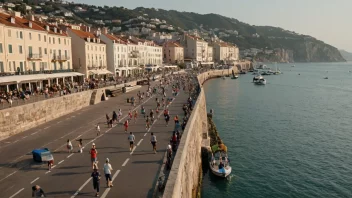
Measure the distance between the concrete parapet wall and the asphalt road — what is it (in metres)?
0.65

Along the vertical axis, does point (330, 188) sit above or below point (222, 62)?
below

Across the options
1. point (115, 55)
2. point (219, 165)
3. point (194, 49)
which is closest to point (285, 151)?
point (219, 165)

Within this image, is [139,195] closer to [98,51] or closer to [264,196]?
[264,196]

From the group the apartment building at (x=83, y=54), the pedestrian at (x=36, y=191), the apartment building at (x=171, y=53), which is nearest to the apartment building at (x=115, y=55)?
the apartment building at (x=83, y=54)

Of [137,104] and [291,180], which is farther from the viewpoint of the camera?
[137,104]

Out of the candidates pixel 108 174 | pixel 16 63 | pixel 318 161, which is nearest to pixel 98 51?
pixel 16 63

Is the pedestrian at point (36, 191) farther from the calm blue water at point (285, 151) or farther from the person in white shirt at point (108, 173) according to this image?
the calm blue water at point (285, 151)

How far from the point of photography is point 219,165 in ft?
79.0

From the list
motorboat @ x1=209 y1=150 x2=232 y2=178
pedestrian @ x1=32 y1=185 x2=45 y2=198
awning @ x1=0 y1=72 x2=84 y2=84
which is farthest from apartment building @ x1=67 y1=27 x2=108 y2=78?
pedestrian @ x1=32 y1=185 x2=45 y2=198

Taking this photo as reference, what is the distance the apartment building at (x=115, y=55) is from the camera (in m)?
69.6

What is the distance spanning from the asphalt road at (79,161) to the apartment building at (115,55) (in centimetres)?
4256

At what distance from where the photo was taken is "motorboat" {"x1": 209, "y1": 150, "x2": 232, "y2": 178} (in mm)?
23666

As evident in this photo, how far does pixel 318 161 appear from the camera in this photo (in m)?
27.5

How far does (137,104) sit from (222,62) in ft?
482
